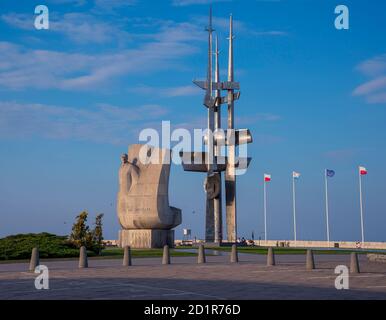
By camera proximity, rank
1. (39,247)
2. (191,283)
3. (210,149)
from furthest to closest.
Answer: (210,149) → (39,247) → (191,283)

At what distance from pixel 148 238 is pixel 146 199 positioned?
8.48ft

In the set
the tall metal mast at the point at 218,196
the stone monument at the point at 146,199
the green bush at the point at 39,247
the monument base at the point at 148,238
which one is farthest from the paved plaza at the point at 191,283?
the tall metal mast at the point at 218,196

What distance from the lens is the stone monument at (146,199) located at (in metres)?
37.6

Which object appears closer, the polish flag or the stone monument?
the stone monument

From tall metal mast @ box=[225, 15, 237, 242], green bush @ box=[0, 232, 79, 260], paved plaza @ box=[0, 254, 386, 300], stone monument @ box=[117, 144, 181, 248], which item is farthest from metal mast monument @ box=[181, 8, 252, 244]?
paved plaza @ box=[0, 254, 386, 300]

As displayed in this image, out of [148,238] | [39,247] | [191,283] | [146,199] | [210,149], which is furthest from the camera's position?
[210,149]

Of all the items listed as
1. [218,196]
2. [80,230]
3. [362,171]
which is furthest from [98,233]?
[362,171]

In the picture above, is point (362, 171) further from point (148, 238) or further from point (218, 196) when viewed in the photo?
point (148, 238)

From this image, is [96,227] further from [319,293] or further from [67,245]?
[319,293]

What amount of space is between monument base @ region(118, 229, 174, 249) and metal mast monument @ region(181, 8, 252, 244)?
989cm

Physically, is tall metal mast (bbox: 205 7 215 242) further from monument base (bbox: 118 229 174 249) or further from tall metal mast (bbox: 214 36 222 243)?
monument base (bbox: 118 229 174 249)

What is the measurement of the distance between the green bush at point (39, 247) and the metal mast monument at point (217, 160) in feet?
51.9

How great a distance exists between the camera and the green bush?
96.4ft

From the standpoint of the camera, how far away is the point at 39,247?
101 ft
